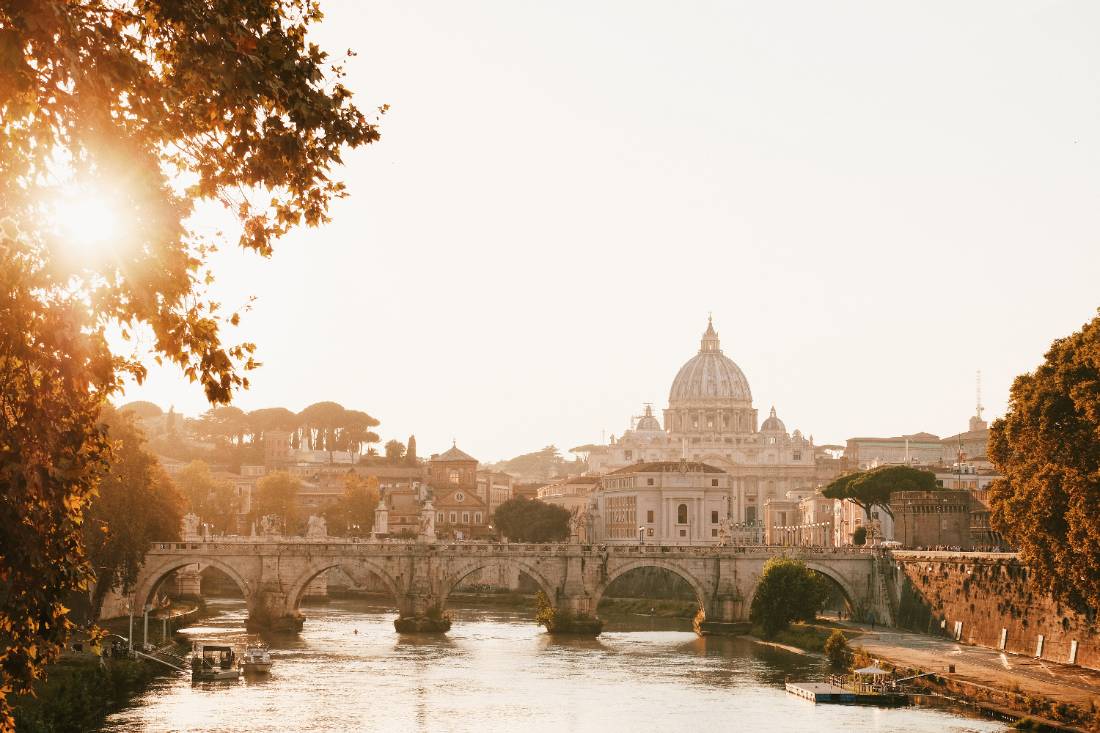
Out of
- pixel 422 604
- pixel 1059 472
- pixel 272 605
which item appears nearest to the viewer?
pixel 1059 472

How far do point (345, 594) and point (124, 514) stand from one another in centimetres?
3734

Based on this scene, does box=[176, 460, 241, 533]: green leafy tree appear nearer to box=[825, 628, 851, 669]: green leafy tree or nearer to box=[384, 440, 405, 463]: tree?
box=[384, 440, 405, 463]: tree

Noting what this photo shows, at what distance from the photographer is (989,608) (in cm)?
5366

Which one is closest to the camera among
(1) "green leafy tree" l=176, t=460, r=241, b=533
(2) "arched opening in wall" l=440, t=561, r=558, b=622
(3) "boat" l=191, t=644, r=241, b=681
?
(3) "boat" l=191, t=644, r=241, b=681

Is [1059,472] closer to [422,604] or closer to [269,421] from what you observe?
[422,604]

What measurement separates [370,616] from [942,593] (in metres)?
29.6

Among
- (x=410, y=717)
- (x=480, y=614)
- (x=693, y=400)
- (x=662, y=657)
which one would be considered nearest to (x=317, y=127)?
(x=410, y=717)

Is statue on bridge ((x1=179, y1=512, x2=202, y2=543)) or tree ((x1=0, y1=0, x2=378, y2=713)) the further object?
statue on bridge ((x1=179, y1=512, x2=202, y2=543))

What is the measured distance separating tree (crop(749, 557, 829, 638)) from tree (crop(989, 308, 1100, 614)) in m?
18.2

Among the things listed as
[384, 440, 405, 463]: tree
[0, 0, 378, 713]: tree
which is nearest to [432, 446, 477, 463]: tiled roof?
[384, 440, 405, 463]: tree

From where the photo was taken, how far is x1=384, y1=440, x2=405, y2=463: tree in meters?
155

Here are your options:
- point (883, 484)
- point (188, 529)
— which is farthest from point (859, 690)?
point (188, 529)

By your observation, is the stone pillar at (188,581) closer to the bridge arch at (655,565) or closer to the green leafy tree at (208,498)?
the green leafy tree at (208,498)

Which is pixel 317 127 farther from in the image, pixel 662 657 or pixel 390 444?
pixel 390 444
